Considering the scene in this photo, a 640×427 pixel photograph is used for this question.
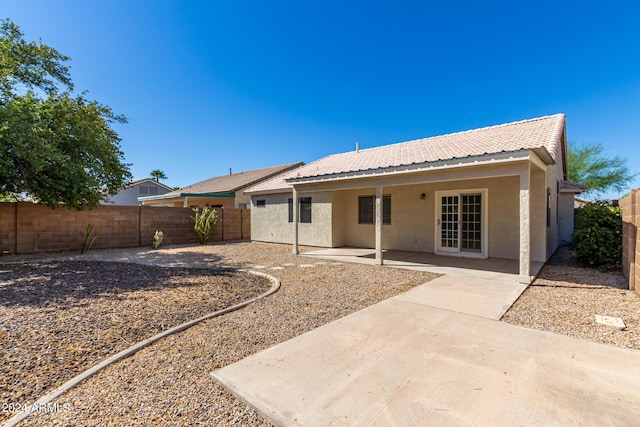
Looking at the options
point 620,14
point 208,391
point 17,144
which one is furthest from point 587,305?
point 17,144

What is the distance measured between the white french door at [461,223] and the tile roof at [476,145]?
1.76m

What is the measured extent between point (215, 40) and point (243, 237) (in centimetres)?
1024

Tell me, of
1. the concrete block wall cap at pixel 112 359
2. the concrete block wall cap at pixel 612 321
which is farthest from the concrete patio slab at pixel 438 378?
the concrete block wall cap at pixel 112 359

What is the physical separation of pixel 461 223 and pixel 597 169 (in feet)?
77.0

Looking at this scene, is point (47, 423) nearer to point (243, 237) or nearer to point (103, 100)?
point (103, 100)

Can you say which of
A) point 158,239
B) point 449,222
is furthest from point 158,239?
point 449,222

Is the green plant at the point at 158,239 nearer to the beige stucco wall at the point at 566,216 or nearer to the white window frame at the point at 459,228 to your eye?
the white window frame at the point at 459,228

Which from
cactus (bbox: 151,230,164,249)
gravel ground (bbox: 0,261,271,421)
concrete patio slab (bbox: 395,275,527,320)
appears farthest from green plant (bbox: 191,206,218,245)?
concrete patio slab (bbox: 395,275,527,320)

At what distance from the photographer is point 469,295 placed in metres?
5.67

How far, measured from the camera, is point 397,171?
329 inches

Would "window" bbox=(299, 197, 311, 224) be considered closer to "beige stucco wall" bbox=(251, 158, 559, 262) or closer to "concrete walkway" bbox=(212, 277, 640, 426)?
"beige stucco wall" bbox=(251, 158, 559, 262)

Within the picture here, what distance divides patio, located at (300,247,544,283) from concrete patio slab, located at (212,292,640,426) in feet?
12.0

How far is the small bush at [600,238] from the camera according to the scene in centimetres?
799

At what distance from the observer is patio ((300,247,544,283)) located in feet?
24.4
